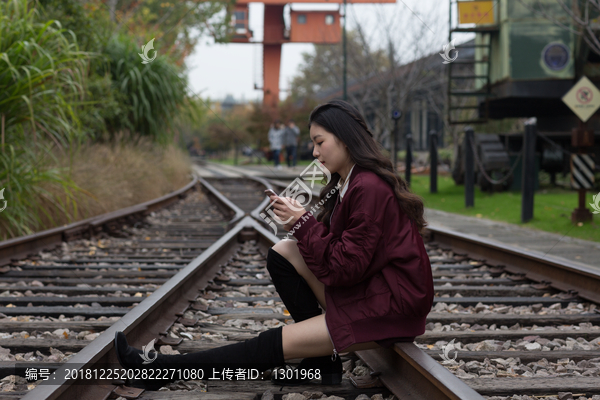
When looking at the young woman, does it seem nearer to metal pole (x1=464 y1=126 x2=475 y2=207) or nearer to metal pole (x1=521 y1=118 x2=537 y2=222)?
metal pole (x1=521 y1=118 x2=537 y2=222)

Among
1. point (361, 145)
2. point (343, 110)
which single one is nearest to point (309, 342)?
point (361, 145)

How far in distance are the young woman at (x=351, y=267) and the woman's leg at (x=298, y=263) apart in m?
0.18

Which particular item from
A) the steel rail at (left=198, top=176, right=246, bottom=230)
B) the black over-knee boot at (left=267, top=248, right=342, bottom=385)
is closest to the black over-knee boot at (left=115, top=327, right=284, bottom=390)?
the black over-knee boot at (left=267, top=248, right=342, bottom=385)

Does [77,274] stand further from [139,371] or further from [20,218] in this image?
[139,371]

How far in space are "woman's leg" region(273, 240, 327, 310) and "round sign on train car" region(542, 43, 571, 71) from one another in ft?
30.0

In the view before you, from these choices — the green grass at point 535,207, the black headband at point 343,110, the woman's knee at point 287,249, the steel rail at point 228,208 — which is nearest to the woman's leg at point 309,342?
the woman's knee at point 287,249

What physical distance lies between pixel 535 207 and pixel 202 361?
8203 mm

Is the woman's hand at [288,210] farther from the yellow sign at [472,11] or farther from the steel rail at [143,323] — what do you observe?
the yellow sign at [472,11]

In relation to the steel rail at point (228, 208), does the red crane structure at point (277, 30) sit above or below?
above

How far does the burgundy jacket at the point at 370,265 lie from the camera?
2168mm

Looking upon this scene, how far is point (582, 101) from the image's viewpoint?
701cm

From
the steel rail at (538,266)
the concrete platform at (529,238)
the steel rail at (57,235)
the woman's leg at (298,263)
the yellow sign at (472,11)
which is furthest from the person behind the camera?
the yellow sign at (472,11)

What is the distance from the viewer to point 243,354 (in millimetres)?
2314

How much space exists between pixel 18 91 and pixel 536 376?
5117 millimetres
